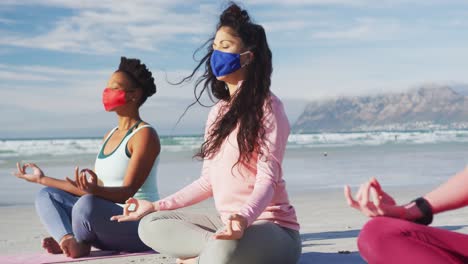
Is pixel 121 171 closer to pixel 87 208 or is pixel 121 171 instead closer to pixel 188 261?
pixel 87 208

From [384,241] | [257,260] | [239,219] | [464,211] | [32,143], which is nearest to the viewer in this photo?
[384,241]

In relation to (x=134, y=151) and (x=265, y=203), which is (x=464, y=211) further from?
(x=265, y=203)

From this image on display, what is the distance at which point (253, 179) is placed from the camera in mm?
4148

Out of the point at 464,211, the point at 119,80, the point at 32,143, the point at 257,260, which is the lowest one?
the point at 32,143

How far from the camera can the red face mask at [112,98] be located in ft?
18.8

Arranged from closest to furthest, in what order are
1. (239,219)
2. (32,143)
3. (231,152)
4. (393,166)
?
1. (239,219)
2. (231,152)
3. (393,166)
4. (32,143)

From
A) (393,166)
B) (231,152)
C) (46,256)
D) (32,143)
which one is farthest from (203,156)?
(32,143)

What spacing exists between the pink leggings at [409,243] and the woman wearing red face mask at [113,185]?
2.67m

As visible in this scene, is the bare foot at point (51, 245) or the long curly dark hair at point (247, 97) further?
the bare foot at point (51, 245)

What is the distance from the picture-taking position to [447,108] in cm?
10000

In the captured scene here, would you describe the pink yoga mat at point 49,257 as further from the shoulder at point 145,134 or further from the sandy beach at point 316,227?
the shoulder at point 145,134

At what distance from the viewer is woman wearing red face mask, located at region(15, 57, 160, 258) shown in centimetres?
534

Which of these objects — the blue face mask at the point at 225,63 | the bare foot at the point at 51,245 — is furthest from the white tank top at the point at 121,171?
the blue face mask at the point at 225,63

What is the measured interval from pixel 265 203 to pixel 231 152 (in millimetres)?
502
